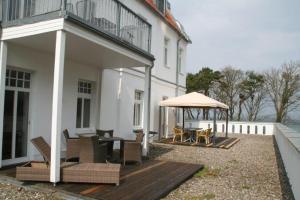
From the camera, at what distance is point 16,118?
8.12 meters

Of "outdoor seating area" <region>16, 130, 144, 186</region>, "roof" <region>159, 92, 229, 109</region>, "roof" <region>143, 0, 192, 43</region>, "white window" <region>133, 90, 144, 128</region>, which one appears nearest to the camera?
"outdoor seating area" <region>16, 130, 144, 186</region>

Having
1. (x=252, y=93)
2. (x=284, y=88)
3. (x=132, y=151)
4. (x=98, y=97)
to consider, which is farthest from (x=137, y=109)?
(x=284, y=88)

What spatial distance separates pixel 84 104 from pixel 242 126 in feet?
53.7

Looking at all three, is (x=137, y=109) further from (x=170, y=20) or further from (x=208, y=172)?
(x=170, y=20)

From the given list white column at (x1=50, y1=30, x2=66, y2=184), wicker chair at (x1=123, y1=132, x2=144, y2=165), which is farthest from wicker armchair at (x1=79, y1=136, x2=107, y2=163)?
white column at (x1=50, y1=30, x2=66, y2=184)

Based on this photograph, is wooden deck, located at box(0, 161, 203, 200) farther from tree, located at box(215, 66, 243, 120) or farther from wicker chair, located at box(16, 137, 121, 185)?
tree, located at box(215, 66, 243, 120)

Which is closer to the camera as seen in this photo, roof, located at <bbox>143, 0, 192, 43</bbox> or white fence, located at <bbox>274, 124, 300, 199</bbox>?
white fence, located at <bbox>274, 124, 300, 199</bbox>

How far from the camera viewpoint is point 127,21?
9695 mm

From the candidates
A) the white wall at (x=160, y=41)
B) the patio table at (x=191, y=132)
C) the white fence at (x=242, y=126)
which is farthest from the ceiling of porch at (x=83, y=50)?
the white fence at (x=242, y=126)

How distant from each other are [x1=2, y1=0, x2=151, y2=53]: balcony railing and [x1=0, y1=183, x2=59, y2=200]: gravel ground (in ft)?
11.3

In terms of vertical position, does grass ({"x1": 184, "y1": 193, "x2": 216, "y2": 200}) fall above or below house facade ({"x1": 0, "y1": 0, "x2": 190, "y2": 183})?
below

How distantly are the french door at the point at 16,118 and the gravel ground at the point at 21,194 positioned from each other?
2.02 metres

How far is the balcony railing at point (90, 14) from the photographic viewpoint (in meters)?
7.05

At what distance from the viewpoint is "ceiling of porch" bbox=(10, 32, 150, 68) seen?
7.16m
